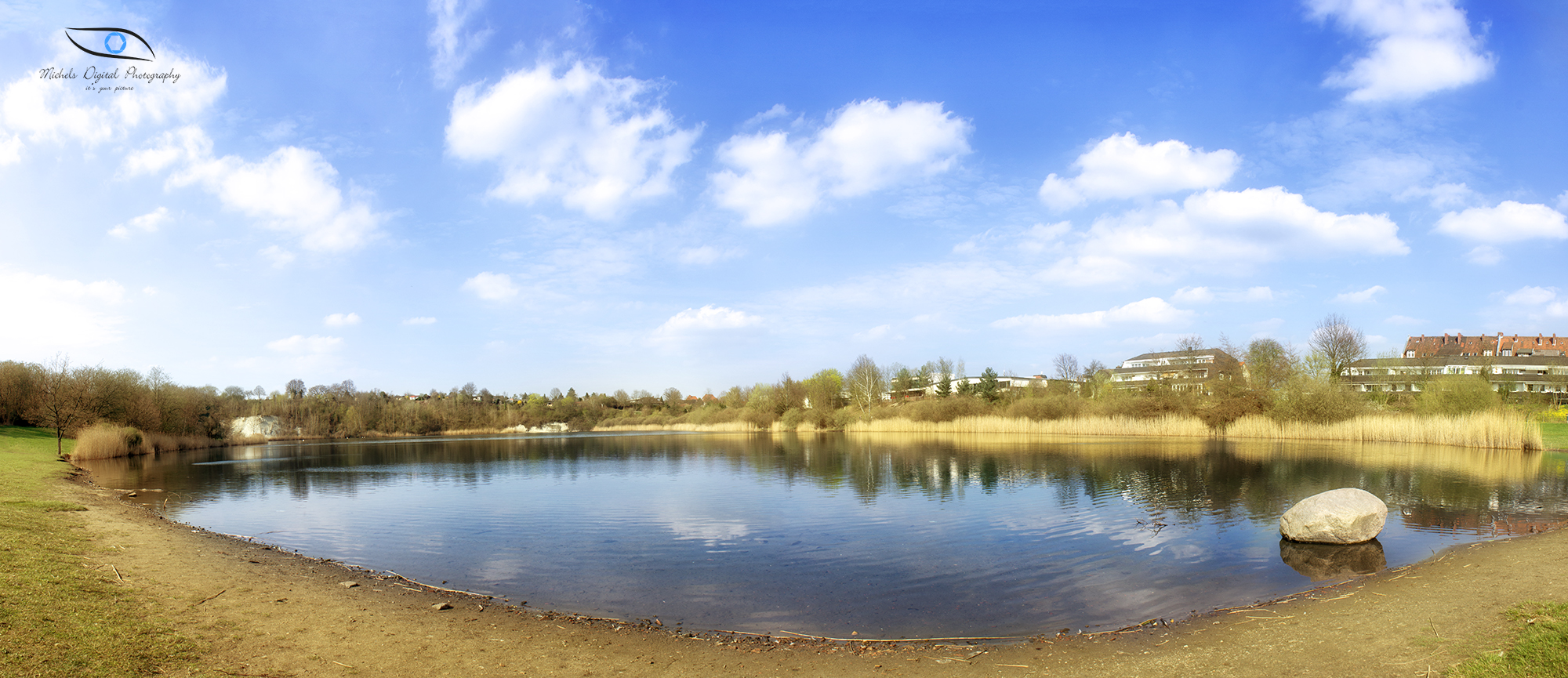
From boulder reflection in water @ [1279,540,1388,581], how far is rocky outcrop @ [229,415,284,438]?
120293 mm

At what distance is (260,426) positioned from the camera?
104 m

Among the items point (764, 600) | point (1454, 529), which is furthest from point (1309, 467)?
point (764, 600)

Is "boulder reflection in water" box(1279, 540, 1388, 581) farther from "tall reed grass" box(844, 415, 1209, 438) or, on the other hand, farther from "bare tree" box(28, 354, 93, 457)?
"bare tree" box(28, 354, 93, 457)

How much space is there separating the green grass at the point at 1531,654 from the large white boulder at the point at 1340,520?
7007 millimetres

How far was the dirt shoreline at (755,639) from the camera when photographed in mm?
6957

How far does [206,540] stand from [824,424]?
7287cm

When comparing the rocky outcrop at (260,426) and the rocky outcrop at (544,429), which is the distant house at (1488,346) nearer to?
the rocky outcrop at (544,429)

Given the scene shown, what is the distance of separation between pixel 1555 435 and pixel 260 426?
13840 centimetres

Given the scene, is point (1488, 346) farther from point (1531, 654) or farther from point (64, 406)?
point (64, 406)

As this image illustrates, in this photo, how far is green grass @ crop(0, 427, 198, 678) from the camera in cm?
600

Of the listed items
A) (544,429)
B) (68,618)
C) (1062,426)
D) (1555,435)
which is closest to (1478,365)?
(1555,435)

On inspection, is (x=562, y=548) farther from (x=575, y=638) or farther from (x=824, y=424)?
(x=824, y=424)

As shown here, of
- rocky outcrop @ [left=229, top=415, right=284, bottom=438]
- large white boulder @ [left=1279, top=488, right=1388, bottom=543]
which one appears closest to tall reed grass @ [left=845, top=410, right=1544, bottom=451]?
large white boulder @ [left=1279, top=488, right=1388, bottom=543]

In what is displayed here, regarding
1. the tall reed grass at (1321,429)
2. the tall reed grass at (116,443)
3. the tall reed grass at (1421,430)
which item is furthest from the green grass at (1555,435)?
the tall reed grass at (116,443)
